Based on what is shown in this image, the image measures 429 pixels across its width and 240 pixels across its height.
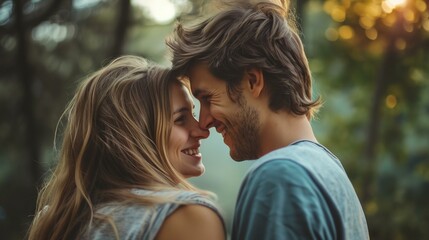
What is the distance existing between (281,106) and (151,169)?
0.52 metres

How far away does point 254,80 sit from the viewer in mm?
2814

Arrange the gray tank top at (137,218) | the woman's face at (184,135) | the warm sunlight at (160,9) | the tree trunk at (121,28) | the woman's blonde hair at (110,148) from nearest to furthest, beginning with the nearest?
1. the gray tank top at (137,218)
2. the woman's blonde hair at (110,148)
3. the woman's face at (184,135)
4. the warm sunlight at (160,9)
5. the tree trunk at (121,28)

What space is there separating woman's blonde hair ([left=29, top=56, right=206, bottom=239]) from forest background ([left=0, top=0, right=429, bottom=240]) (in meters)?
4.21

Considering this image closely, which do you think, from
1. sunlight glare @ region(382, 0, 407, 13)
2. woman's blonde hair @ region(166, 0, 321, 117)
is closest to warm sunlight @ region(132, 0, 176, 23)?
sunlight glare @ region(382, 0, 407, 13)

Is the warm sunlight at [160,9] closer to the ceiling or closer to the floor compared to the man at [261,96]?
closer to the ceiling

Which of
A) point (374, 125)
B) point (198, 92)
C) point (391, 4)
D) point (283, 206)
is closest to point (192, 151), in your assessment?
point (198, 92)

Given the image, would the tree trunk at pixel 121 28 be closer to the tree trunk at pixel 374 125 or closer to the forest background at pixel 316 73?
the forest background at pixel 316 73

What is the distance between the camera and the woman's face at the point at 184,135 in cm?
302

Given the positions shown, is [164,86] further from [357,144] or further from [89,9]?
[357,144]

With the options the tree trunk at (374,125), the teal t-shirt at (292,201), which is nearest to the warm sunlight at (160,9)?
→ the tree trunk at (374,125)

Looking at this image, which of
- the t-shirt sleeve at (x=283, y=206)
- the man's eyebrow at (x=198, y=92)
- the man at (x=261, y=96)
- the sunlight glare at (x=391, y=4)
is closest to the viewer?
the t-shirt sleeve at (x=283, y=206)

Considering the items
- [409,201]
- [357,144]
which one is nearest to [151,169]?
[409,201]

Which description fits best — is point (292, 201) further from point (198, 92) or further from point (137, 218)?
point (198, 92)

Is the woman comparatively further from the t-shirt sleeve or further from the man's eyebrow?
the t-shirt sleeve
